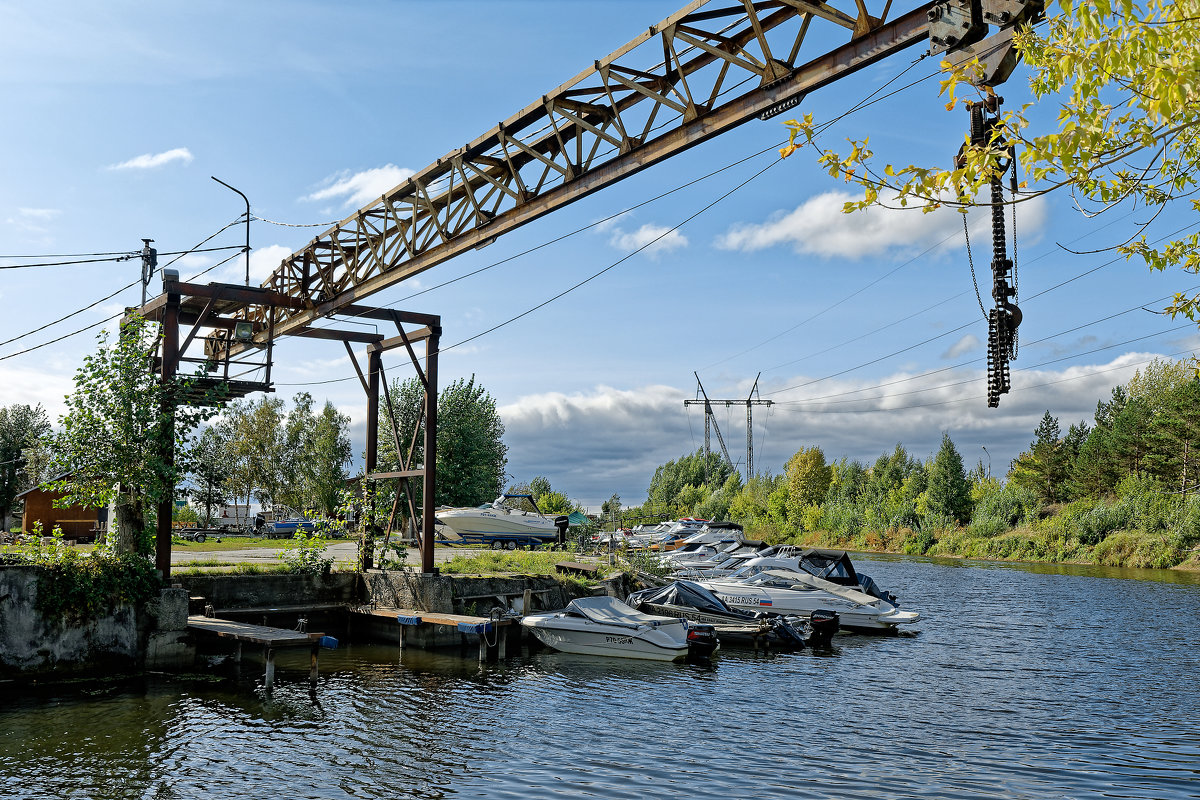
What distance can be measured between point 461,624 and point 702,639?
5.52 metres

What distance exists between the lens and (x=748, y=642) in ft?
72.4

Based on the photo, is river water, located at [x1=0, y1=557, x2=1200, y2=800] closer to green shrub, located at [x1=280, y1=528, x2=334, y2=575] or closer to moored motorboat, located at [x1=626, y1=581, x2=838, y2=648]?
moored motorboat, located at [x1=626, y1=581, x2=838, y2=648]

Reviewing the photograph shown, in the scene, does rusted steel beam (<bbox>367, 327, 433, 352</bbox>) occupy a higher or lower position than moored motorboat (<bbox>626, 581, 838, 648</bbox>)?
higher

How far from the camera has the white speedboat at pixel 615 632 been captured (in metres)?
19.3

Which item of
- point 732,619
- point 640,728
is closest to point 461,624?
point 640,728

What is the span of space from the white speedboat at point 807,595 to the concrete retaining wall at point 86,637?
572 inches

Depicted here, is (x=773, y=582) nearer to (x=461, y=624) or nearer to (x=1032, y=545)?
(x=461, y=624)

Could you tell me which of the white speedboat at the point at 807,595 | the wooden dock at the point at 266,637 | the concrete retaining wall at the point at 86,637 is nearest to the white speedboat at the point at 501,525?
the white speedboat at the point at 807,595

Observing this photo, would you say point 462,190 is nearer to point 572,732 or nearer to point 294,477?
point 572,732

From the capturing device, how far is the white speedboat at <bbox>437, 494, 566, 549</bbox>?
4106cm

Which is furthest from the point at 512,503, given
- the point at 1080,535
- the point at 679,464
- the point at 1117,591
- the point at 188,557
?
the point at 679,464

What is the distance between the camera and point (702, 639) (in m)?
19.8

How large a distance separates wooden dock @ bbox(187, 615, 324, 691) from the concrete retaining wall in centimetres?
→ 58

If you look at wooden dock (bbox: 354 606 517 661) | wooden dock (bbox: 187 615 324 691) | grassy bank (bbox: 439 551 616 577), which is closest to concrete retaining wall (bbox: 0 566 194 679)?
wooden dock (bbox: 187 615 324 691)
